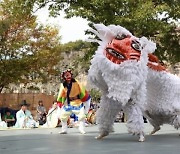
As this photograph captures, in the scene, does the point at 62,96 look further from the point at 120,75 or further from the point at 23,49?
the point at 23,49

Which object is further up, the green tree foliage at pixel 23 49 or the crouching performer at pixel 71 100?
the green tree foliage at pixel 23 49

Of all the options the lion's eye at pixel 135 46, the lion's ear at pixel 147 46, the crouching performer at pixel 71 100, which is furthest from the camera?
the crouching performer at pixel 71 100

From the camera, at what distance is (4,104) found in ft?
67.3

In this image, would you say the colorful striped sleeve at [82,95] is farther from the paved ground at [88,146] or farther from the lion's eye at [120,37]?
the lion's eye at [120,37]

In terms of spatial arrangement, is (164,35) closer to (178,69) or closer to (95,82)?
(95,82)

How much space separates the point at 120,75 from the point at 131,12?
7.89 m

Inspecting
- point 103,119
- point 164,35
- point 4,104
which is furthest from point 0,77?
point 103,119

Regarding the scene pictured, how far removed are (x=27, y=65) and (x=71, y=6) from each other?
28.4 ft

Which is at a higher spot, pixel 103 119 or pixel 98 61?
pixel 98 61

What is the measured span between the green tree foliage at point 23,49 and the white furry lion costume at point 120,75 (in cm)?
1436

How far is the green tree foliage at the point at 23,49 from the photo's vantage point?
23.4 metres

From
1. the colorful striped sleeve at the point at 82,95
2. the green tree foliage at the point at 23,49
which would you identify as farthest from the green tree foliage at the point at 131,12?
the green tree foliage at the point at 23,49

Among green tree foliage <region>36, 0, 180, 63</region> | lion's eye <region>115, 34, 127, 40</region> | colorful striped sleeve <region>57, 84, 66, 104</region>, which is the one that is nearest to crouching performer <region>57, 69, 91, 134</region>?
colorful striped sleeve <region>57, 84, 66, 104</region>

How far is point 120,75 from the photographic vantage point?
7848 millimetres
